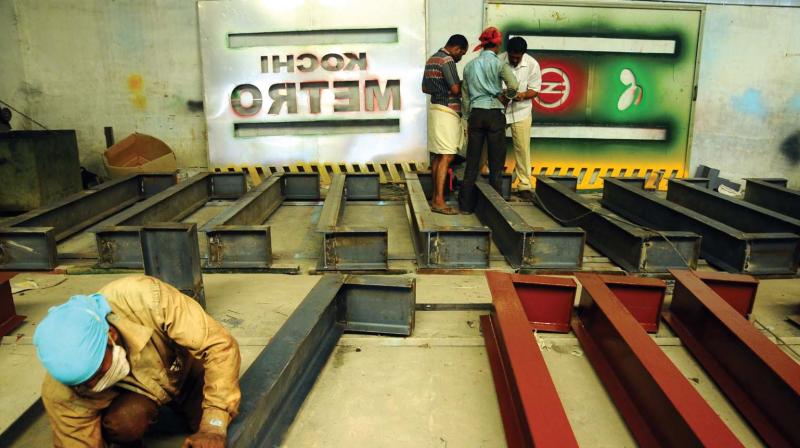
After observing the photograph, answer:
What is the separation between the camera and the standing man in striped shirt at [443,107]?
4.85 meters

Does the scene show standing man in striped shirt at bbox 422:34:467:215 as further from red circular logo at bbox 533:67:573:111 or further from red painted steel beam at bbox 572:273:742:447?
red painted steel beam at bbox 572:273:742:447

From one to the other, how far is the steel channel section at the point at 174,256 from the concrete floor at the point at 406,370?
0.80 feet

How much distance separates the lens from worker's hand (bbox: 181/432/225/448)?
1.60 m

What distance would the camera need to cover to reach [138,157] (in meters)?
6.51

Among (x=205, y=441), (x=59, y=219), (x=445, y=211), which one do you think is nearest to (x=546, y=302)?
(x=205, y=441)

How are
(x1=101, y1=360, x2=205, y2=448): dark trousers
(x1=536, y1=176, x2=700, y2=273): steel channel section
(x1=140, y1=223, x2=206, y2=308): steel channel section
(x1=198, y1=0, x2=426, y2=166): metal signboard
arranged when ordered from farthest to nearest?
(x1=198, y1=0, x2=426, y2=166): metal signboard → (x1=536, y1=176, x2=700, y2=273): steel channel section → (x1=140, y1=223, x2=206, y2=308): steel channel section → (x1=101, y1=360, x2=205, y2=448): dark trousers

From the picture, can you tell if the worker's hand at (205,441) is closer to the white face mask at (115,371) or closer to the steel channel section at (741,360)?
the white face mask at (115,371)

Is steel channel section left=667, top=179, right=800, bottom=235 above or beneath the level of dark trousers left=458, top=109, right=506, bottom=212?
beneath

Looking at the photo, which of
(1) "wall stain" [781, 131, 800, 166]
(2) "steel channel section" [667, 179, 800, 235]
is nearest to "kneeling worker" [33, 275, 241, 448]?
(2) "steel channel section" [667, 179, 800, 235]

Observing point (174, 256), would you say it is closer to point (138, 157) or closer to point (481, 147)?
point (481, 147)

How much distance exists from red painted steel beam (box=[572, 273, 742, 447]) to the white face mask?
76.3 inches

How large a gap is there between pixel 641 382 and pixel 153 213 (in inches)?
166

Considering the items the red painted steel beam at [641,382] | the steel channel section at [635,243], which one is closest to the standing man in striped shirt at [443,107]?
the steel channel section at [635,243]

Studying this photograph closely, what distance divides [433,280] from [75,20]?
6238 mm
